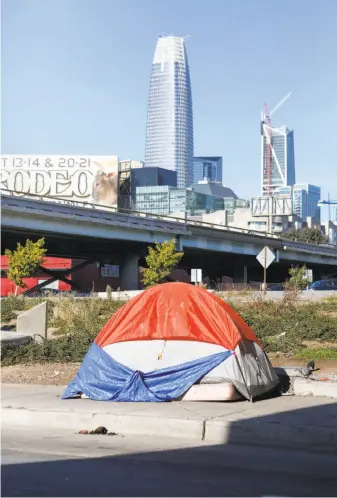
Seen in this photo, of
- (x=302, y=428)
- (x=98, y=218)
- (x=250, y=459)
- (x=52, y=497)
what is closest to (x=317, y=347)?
(x=302, y=428)

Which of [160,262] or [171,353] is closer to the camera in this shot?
[171,353]

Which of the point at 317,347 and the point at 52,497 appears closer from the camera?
the point at 52,497

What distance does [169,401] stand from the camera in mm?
10875

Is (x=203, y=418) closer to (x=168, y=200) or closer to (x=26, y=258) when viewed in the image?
(x=26, y=258)

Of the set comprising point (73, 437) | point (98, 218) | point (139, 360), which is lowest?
point (73, 437)

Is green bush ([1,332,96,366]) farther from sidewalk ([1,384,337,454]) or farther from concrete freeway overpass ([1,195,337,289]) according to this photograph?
concrete freeway overpass ([1,195,337,289])

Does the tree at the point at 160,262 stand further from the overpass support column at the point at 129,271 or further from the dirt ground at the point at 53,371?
the dirt ground at the point at 53,371

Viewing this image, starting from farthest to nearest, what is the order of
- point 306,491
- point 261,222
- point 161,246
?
point 261,222, point 161,246, point 306,491

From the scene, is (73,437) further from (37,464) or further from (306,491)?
(306,491)

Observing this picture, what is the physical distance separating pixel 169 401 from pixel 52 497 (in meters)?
5.04

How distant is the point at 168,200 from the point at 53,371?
588 ft

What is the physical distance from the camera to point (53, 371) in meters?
14.8

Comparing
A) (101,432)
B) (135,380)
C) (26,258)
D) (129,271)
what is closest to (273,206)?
(129,271)

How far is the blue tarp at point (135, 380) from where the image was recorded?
11.0m
